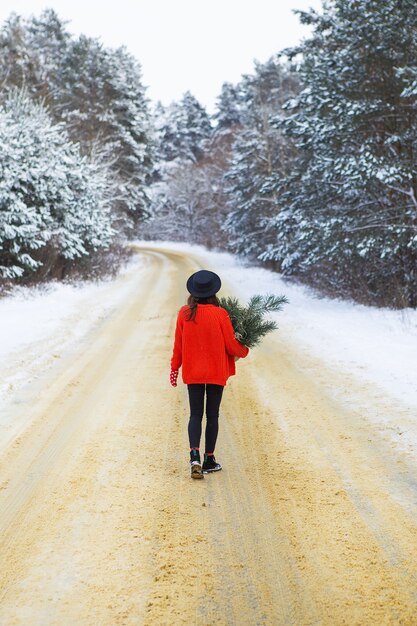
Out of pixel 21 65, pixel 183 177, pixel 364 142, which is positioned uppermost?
pixel 21 65

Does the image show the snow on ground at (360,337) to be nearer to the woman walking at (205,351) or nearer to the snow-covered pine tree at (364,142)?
the snow-covered pine tree at (364,142)

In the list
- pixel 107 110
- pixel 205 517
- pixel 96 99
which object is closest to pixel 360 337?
pixel 205 517

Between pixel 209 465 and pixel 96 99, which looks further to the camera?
pixel 96 99

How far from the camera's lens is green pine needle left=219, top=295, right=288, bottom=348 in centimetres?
454

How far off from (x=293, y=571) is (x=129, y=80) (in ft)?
118

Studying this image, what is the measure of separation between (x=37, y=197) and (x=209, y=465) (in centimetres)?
1516

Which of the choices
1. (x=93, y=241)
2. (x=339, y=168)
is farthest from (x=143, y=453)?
(x=93, y=241)

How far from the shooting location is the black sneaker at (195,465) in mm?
4293

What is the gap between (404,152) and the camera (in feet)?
42.6

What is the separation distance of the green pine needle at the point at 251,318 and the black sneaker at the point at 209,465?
1071 mm

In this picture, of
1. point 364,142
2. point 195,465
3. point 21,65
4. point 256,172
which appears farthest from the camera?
point 21,65

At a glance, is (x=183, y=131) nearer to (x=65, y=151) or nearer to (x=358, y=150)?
(x=65, y=151)

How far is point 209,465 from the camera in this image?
448 centimetres

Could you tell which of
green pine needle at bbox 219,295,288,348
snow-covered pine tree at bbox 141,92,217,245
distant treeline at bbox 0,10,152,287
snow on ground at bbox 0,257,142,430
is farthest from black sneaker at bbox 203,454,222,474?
snow-covered pine tree at bbox 141,92,217,245
